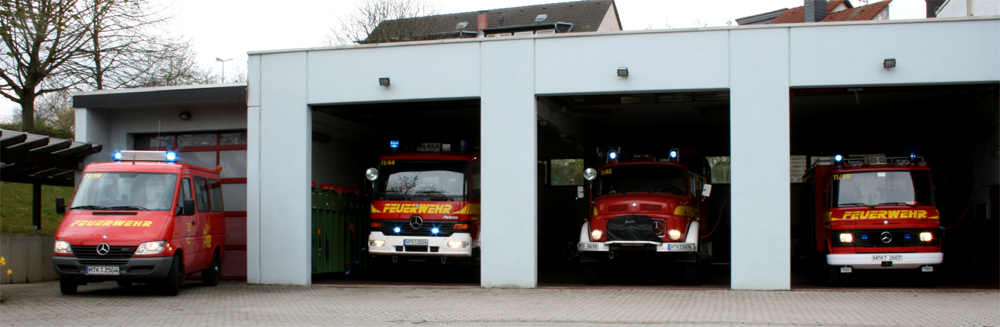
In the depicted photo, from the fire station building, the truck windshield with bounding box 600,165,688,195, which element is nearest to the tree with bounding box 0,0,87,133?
the fire station building

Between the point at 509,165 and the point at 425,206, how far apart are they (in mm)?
1663

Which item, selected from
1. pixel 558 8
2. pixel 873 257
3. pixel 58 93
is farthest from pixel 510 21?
pixel 873 257

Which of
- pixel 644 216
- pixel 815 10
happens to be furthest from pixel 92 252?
pixel 815 10

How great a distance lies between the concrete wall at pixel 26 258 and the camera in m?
12.8

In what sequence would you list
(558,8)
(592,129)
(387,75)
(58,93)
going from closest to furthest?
1. (387,75)
2. (592,129)
3. (58,93)
4. (558,8)

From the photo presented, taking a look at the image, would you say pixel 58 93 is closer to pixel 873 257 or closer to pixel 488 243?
pixel 488 243

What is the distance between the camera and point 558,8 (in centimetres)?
4512

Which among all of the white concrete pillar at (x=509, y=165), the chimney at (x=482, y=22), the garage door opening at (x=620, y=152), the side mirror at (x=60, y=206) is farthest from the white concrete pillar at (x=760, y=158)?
the chimney at (x=482, y=22)

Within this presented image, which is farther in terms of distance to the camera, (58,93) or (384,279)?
(58,93)

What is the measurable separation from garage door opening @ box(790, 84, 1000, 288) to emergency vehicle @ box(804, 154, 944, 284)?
0.65 feet

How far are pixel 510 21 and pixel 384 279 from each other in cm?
3346

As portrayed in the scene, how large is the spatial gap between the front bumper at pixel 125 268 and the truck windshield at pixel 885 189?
10347 millimetres

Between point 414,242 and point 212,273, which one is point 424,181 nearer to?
point 414,242

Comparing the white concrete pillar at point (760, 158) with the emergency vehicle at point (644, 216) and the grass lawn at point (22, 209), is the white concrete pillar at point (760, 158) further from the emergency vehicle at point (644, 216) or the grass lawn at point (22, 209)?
the grass lawn at point (22, 209)
